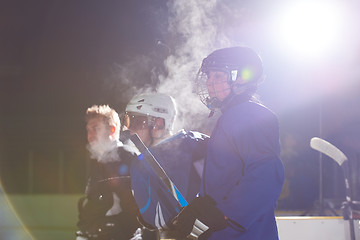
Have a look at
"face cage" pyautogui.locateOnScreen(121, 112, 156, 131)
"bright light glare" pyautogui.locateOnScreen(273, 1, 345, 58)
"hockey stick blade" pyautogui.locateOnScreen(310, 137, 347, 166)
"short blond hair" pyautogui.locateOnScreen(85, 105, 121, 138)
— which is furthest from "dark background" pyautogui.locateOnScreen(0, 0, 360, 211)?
"face cage" pyautogui.locateOnScreen(121, 112, 156, 131)

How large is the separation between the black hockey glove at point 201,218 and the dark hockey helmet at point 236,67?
48 cm

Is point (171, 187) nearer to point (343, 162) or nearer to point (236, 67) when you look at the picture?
point (236, 67)

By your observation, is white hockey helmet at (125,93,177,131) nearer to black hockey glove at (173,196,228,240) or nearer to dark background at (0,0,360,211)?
black hockey glove at (173,196,228,240)

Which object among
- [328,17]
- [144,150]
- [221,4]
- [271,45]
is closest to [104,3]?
[271,45]

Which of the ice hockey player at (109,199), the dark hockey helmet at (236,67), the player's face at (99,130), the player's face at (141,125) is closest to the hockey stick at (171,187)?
the dark hockey helmet at (236,67)

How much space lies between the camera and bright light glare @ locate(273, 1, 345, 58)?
7.45m

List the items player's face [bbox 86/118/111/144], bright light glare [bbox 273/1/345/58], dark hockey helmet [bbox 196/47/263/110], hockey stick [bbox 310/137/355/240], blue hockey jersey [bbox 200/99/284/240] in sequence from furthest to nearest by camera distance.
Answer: bright light glare [bbox 273/1/345/58], hockey stick [bbox 310/137/355/240], player's face [bbox 86/118/111/144], dark hockey helmet [bbox 196/47/263/110], blue hockey jersey [bbox 200/99/284/240]

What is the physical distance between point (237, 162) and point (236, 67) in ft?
1.54

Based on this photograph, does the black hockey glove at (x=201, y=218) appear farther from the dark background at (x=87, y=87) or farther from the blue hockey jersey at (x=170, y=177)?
the dark background at (x=87, y=87)

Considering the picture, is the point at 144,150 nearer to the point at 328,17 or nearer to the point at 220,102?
the point at 220,102

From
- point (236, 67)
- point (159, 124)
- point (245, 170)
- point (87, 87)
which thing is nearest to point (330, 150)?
point (159, 124)

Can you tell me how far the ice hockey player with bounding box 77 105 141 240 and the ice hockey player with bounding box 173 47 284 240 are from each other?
128 centimetres

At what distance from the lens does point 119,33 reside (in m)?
10.6

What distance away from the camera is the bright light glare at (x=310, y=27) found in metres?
7.45
